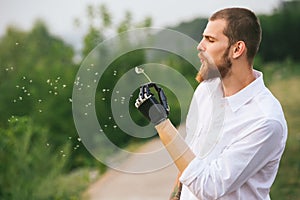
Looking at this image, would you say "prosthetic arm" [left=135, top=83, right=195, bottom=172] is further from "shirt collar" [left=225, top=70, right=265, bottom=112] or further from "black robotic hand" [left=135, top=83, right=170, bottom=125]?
"shirt collar" [left=225, top=70, right=265, bottom=112]

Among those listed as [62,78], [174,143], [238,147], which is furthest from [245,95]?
[62,78]

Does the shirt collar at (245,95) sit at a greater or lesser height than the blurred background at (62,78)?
lesser

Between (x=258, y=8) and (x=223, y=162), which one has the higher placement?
(x=258, y=8)

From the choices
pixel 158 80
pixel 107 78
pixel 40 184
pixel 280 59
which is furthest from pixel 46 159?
pixel 280 59

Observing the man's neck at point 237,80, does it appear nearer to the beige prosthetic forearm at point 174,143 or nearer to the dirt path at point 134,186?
the beige prosthetic forearm at point 174,143

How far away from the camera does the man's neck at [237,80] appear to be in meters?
2.06

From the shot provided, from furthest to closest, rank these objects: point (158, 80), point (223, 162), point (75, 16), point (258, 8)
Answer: point (258, 8), point (75, 16), point (158, 80), point (223, 162)

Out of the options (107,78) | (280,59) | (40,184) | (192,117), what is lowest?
(192,117)

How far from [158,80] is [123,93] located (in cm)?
62

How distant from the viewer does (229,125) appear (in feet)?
6.61

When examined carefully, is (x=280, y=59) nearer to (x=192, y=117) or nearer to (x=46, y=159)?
(x=46, y=159)

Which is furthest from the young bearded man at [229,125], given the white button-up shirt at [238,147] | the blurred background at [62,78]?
the blurred background at [62,78]

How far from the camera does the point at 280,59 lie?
268 inches

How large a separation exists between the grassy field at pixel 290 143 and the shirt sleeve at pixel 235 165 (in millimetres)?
2577
